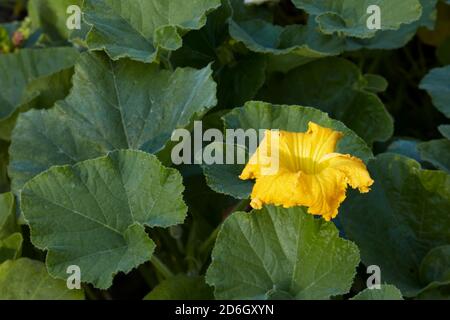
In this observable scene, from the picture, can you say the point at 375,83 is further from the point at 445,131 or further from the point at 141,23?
the point at 141,23

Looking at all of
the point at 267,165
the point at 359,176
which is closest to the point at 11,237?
the point at 267,165

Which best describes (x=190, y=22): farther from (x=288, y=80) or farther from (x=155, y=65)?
(x=288, y=80)

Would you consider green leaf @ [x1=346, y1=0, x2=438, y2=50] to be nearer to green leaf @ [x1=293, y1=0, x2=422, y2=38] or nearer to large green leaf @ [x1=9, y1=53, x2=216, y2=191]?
green leaf @ [x1=293, y1=0, x2=422, y2=38]

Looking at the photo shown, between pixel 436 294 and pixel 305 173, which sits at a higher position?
pixel 305 173

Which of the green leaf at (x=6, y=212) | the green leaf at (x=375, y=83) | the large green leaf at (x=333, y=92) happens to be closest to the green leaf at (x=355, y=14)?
the large green leaf at (x=333, y=92)

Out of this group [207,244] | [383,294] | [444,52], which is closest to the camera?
[383,294]

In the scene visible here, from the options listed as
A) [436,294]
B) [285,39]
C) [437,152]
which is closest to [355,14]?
[285,39]
